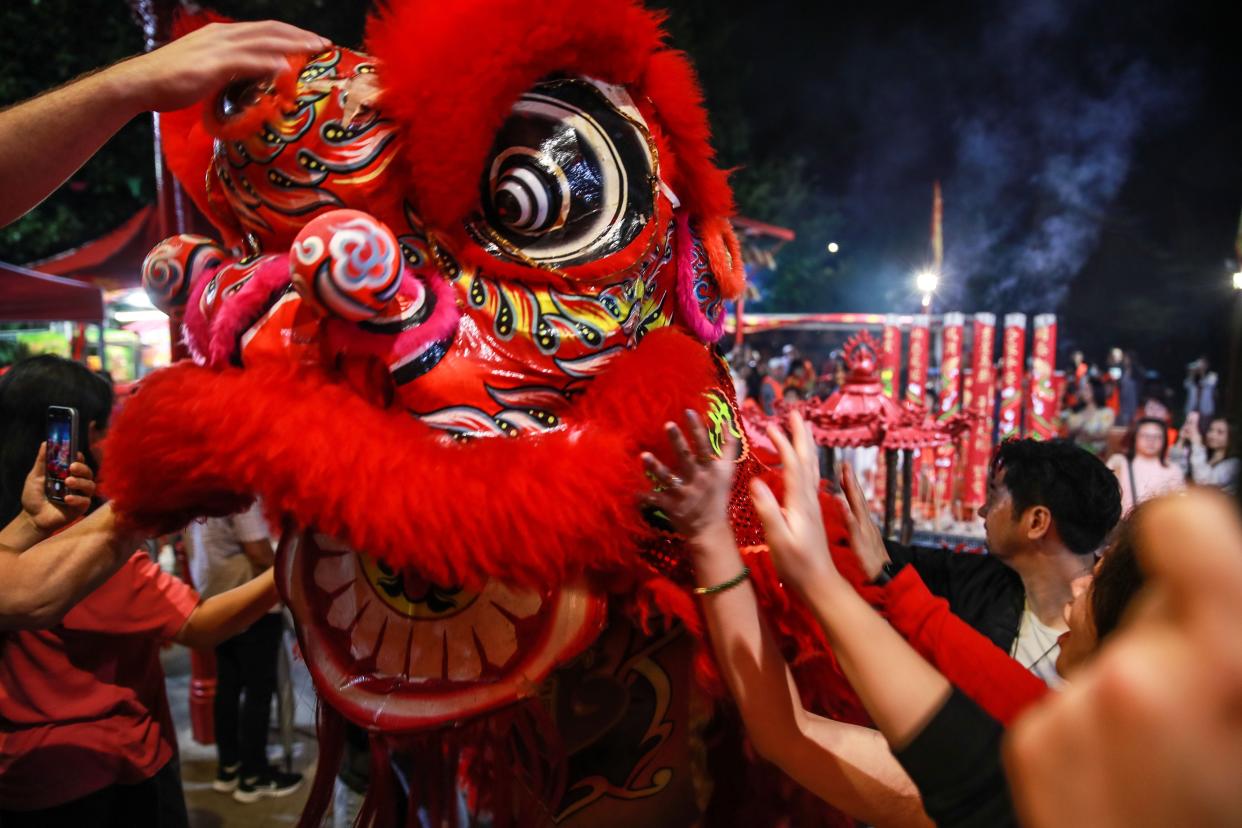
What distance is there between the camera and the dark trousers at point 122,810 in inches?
65.7

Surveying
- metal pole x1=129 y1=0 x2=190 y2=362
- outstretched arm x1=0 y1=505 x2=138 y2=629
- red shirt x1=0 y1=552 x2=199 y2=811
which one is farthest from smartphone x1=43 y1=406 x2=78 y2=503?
metal pole x1=129 y1=0 x2=190 y2=362

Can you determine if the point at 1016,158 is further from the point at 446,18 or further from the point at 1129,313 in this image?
the point at 446,18

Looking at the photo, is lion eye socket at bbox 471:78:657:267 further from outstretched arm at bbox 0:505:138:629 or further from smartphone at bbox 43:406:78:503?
smartphone at bbox 43:406:78:503

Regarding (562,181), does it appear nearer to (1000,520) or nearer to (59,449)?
(59,449)

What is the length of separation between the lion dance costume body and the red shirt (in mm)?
796

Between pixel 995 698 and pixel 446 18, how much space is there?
3.90 ft

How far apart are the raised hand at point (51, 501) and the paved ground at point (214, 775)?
1.24 metres

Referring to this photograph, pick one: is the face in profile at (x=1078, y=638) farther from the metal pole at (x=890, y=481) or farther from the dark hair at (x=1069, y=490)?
the metal pole at (x=890, y=481)

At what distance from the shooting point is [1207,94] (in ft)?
38.7

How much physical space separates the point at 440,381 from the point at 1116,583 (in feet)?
3.00

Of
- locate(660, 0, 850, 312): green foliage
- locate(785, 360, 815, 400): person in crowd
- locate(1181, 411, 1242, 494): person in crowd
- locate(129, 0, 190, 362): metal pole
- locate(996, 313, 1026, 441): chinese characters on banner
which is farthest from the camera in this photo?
locate(660, 0, 850, 312): green foliage

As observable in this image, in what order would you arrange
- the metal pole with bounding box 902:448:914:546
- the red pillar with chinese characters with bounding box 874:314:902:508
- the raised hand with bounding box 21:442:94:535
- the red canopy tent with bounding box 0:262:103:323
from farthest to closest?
the red pillar with chinese characters with bounding box 874:314:902:508 → the red canopy tent with bounding box 0:262:103:323 → the metal pole with bounding box 902:448:914:546 → the raised hand with bounding box 21:442:94:535

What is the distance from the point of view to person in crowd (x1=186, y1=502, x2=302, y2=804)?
3268mm

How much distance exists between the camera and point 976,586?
7.13ft
